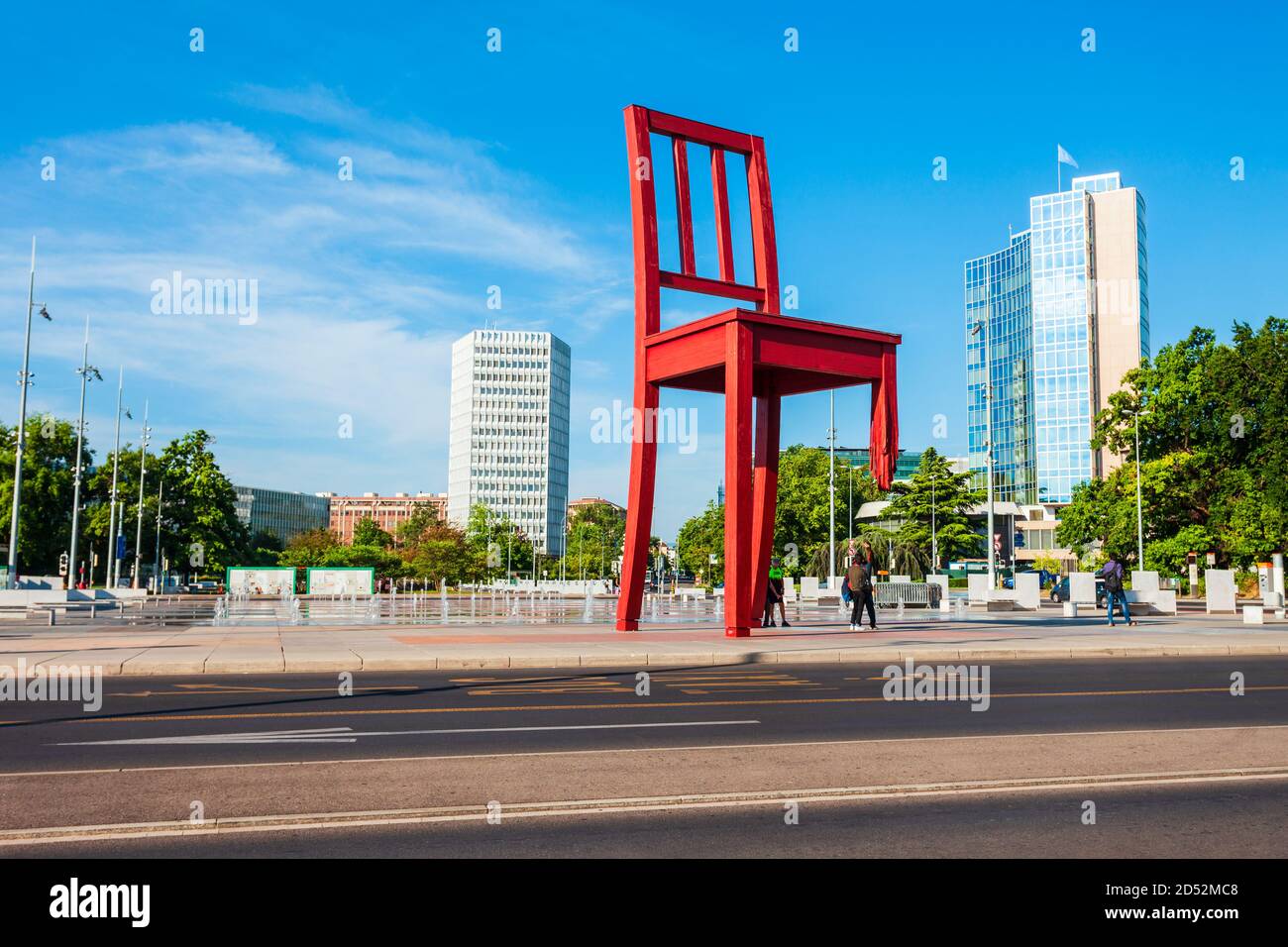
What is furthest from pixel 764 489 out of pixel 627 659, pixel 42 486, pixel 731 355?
pixel 42 486

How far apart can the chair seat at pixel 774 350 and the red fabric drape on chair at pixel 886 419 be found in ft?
0.72

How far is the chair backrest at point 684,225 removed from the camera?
20250 millimetres

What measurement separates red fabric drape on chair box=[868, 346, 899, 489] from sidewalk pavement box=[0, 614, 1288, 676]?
3.49 m

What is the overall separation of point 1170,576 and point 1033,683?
151 ft

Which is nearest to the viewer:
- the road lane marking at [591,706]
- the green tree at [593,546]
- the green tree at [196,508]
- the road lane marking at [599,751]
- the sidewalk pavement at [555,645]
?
the road lane marking at [599,751]

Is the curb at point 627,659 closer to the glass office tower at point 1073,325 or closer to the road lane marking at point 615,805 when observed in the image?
the road lane marking at point 615,805

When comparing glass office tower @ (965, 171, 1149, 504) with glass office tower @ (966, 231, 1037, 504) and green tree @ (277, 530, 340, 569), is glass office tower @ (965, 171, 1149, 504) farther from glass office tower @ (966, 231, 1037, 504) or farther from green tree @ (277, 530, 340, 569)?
green tree @ (277, 530, 340, 569)

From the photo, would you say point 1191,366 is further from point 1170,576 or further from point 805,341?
point 805,341

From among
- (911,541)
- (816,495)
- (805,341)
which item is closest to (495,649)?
(805,341)

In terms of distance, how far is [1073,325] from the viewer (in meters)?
118

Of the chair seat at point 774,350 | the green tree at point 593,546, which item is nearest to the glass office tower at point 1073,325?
the green tree at point 593,546

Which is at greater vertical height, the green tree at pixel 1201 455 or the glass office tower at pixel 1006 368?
the glass office tower at pixel 1006 368

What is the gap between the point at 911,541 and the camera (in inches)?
2977

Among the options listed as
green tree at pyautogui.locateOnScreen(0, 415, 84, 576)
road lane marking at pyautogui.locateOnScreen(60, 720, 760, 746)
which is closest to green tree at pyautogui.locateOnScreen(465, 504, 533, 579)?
green tree at pyautogui.locateOnScreen(0, 415, 84, 576)
